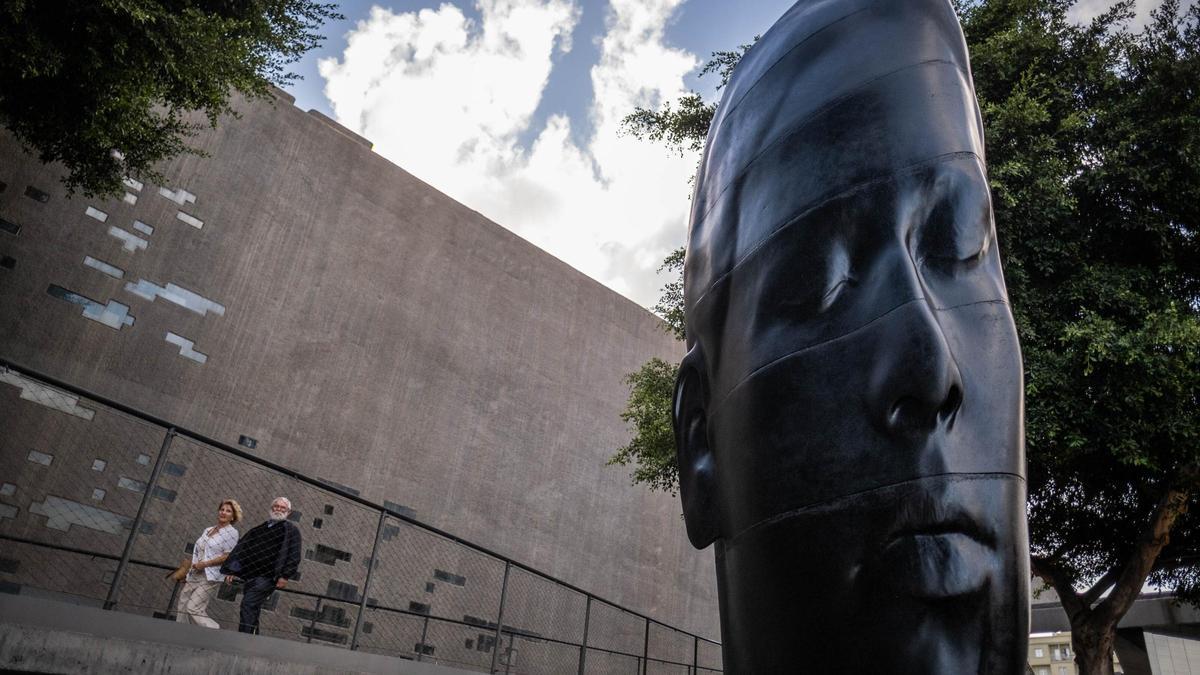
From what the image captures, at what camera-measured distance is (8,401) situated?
8555 mm

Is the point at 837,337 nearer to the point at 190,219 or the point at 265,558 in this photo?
the point at 265,558

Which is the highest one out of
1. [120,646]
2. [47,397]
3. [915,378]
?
[47,397]

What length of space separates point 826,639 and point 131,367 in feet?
33.5

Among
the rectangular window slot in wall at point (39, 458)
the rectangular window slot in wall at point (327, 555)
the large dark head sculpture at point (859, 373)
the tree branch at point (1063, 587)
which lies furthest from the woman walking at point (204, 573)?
the tree branch at point (1063, 587)

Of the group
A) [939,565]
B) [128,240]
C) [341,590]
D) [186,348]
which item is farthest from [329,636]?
[939,565]

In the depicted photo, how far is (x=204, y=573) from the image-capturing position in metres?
5.24

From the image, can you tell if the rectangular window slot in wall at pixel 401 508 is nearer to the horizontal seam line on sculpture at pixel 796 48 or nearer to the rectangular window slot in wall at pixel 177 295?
the rectangular window slot in wall at pixel 177 295

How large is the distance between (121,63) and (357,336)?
6.46m

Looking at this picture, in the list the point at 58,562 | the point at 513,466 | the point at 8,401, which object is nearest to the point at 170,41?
the point at 8,401

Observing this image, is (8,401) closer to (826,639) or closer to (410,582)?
(410,582)

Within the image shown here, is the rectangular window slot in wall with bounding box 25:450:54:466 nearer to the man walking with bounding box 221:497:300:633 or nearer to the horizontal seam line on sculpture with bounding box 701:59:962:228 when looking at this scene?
the man walking with bounding box 221:497:300:633

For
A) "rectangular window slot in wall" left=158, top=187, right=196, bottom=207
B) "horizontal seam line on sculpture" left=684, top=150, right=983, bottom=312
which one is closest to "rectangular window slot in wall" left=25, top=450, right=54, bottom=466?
"rectangular window slot in wall" left=158, top=187, right=196, bottom=207

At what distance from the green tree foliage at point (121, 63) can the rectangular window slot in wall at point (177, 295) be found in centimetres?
217

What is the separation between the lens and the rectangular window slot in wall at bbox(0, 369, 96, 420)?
8.73 meters
